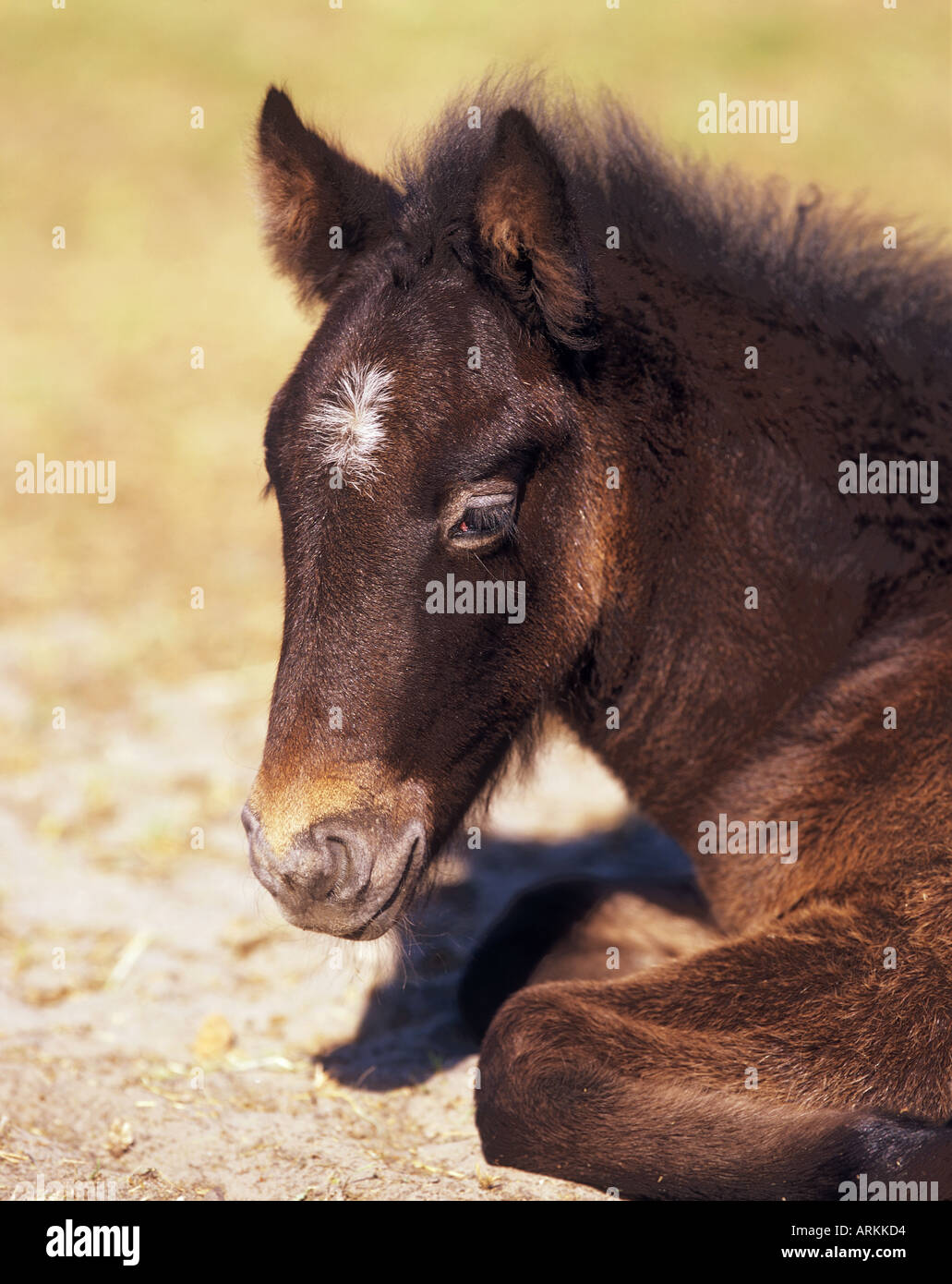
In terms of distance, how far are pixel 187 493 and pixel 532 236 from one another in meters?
7.59

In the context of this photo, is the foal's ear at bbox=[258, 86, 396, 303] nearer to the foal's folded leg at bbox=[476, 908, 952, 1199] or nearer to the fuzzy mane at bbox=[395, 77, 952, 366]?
the fuzzy mane at bbox=[395, 77, 952, 366]

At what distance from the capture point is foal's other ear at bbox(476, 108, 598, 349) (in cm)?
342

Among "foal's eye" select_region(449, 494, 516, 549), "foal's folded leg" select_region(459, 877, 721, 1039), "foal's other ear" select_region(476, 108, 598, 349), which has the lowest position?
"foal's folded leg" select_region(459, 877, 721, 1039)

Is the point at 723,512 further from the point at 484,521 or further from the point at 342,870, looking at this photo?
the point at 342,870

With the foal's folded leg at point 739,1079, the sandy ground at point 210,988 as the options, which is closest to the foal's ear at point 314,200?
the sandy ground at point 210,988

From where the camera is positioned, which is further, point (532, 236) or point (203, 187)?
point (203, 187)

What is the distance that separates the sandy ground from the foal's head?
76 centimetres

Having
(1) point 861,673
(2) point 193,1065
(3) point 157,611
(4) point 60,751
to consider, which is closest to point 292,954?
(2) point 193,1065

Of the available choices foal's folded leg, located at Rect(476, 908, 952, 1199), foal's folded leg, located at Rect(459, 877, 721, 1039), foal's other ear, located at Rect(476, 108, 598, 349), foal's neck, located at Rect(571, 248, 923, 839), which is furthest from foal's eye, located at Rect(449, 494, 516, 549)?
foal's folded leg, located at Rect(459, 877, 721, 1039)

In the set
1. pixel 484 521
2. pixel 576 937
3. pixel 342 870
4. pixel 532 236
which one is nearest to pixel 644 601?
pixel 484 521

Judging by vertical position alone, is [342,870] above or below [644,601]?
below

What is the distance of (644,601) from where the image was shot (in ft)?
13.0

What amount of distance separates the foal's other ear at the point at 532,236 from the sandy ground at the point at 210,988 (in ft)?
5.06

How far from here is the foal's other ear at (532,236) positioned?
3418 mm
